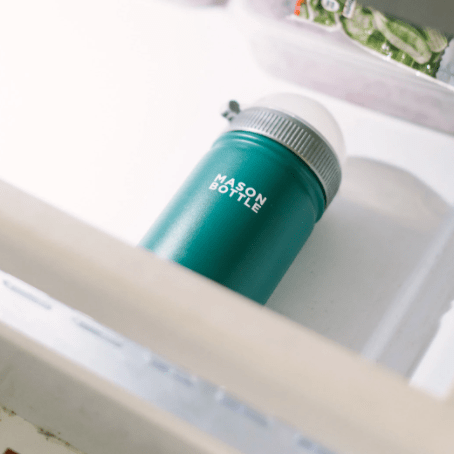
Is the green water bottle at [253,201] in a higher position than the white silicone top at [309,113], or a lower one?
lower

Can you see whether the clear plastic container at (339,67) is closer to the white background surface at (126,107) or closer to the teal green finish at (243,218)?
the white background surface at (126,107)

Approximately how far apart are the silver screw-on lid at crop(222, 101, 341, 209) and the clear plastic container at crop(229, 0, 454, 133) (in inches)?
4.2

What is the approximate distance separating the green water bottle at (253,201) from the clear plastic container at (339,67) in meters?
0.10

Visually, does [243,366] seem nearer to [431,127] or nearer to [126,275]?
[126,275]

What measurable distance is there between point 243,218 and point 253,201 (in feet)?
0.04

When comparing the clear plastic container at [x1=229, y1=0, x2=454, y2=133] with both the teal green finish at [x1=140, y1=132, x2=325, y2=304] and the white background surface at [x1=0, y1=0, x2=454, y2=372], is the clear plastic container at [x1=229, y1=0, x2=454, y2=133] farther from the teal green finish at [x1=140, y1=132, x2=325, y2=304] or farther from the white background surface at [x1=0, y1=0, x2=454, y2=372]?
the teal green finish at [x1=140, y1=132, x2=325, y2=304]

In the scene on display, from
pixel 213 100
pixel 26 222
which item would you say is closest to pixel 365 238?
pixel 213 100

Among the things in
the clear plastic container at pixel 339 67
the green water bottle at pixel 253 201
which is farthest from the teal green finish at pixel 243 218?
the clear plastic container at pixel 339 67

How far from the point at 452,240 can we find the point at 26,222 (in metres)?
0.31

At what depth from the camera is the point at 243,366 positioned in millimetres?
128

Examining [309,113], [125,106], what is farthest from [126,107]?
[309,113]

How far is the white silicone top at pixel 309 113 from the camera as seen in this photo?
0.33 metres

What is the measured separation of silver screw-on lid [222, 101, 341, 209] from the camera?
12.2 inches

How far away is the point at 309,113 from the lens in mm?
333
